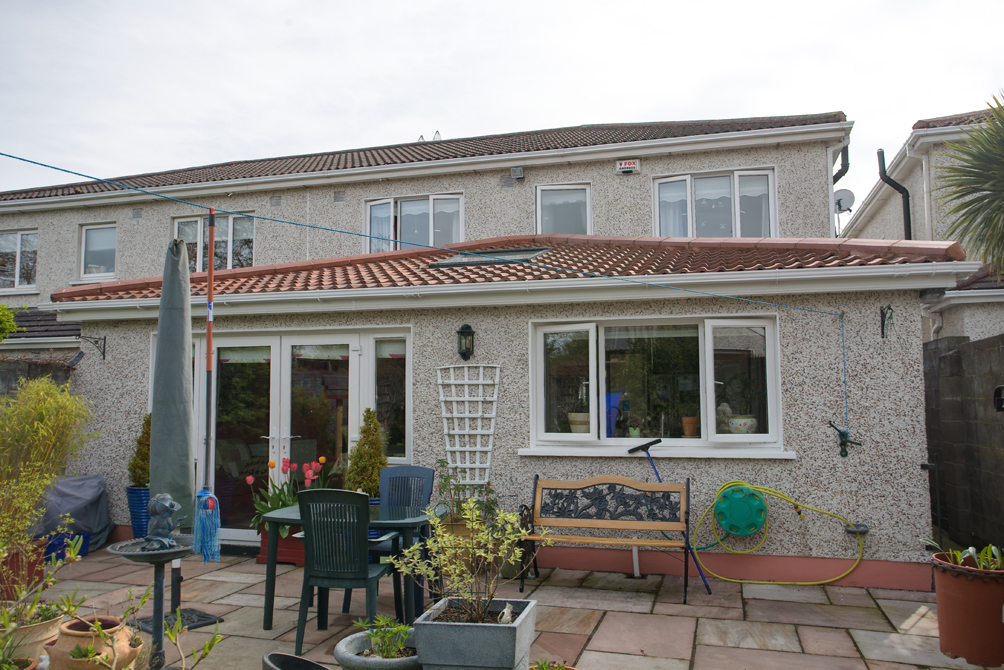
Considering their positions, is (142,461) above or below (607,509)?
above

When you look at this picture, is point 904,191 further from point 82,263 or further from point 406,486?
point 82,263

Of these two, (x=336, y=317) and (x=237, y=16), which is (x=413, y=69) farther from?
(x=336, y=317)

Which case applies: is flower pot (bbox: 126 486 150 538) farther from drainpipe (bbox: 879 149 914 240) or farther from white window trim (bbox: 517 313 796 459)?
drainpipe (bbox: 879 149 914 240)

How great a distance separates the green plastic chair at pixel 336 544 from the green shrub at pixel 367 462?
2359mm

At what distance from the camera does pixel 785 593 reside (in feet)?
20.9

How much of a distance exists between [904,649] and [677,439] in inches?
112

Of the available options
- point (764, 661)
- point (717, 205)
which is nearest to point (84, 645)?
point (764, 661)

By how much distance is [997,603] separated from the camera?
4.55 meters

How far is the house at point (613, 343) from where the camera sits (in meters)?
6.57

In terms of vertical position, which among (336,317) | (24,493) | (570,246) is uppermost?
(570,246)

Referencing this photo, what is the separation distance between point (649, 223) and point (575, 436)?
16.8 ft

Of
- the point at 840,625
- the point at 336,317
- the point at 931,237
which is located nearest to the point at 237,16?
the point at 336,317

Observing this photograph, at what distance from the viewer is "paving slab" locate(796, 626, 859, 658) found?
16.0 feet

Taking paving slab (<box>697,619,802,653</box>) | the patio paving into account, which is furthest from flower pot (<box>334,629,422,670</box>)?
paving slab (<box>697,619,802,653</box>)
